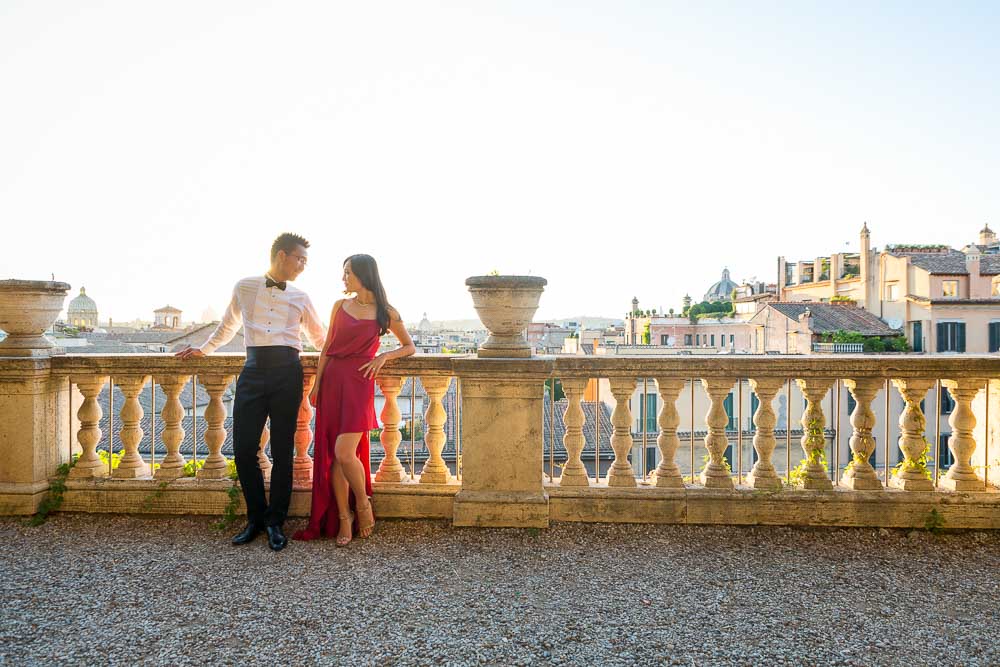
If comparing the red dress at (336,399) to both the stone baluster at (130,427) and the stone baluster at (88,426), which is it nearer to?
the stone baluster at (130,427)

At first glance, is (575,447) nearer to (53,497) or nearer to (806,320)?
(53,497)

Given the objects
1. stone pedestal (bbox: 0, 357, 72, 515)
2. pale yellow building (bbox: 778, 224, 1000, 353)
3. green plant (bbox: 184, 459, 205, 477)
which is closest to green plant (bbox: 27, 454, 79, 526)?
stone pedestal (bbox: 0, 357, 72, 515)

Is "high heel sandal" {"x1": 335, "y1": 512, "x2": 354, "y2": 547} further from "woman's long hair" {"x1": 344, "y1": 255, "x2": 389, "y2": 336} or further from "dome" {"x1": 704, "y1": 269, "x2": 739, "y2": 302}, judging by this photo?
"dome" {"x1": 704, "y1": 269, "x2": 739, "y2": 302}

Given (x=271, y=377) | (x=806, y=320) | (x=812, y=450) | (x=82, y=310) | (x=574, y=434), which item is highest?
(x=82, y=310)

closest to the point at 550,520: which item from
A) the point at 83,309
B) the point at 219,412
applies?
the point at 219,412

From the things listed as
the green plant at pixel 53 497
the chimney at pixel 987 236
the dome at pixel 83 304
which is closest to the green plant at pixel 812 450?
the green plant at pixel 53 497

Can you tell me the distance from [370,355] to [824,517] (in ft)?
9.44

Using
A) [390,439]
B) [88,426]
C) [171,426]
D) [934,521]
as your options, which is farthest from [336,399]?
[934,521]

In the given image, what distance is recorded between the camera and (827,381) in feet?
13.0

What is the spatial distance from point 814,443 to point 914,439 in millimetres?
574

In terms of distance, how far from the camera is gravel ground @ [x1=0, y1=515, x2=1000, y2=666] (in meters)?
2.57

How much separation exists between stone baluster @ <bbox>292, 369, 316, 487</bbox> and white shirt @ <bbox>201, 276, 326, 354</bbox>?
0.38 meters

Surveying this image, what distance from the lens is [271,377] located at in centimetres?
369

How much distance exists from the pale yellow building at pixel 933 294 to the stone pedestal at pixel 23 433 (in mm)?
43911
